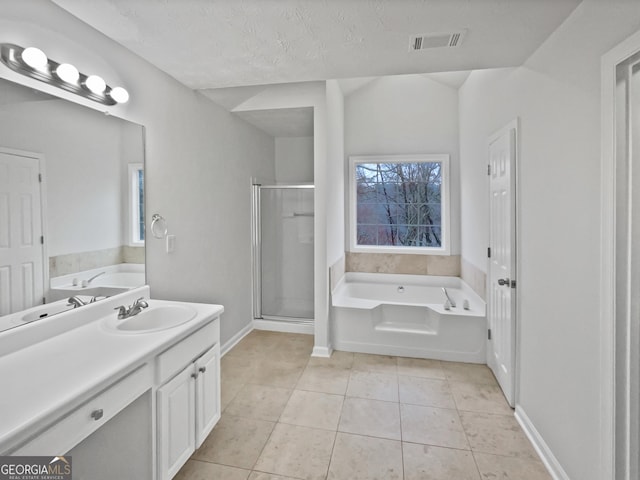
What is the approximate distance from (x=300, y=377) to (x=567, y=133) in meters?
2.51

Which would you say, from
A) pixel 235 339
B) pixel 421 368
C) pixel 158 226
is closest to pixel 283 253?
pixel 235 339

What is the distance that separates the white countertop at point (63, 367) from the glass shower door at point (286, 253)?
2.20 metres

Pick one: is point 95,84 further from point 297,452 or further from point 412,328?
point 412,328

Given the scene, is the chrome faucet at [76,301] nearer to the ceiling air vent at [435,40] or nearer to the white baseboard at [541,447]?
the ceiling air vent at [435,40]

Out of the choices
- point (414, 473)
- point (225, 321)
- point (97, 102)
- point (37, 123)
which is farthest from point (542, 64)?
point (225, 321)

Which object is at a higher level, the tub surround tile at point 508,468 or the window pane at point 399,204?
the window pane at point 399,204

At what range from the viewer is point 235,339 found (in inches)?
135

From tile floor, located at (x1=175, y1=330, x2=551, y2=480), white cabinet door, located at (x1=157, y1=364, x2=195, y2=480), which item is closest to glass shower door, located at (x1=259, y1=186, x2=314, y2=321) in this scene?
tile floor, located at (x1=175, y1=330, x2=551, y2=480)

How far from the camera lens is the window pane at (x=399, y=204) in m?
4.18

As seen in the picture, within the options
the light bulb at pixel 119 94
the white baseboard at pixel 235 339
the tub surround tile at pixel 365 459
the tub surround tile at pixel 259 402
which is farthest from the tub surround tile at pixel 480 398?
the light bulb at pixel 119 94

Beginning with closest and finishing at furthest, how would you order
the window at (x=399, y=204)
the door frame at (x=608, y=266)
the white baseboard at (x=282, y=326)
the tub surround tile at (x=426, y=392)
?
the door frame at (x=608, y=266), the tub surround tile at (x=426, y=392), the white baseboard at (x=282, y=326), the window at (x=399, y=204)

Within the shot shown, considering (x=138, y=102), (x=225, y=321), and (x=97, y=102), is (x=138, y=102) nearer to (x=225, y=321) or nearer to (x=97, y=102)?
(x=97, y=102)

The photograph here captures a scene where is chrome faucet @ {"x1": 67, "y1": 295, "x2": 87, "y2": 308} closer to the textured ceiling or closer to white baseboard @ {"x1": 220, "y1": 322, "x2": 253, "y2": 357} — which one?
the textured ceiling

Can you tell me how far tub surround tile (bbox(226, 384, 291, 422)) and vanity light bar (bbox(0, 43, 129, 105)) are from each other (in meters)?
2.16
